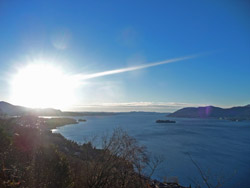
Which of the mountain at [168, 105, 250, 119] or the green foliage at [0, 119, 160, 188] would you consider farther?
the mountain at [168, 105, 250, 119]

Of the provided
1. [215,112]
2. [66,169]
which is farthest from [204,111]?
[66,169]

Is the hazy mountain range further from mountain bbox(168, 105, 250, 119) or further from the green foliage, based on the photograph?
the green foliage

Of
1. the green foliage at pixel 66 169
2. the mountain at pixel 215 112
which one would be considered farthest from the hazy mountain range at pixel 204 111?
the green foliage at pixel 66 169

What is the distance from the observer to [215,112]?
15150 cm

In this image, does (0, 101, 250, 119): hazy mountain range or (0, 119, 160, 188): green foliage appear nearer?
(0, 119, 160, 188): green foliage

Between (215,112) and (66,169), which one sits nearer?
(66,169)

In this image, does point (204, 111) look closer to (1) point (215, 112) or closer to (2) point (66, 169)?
(1) point (215, 112)

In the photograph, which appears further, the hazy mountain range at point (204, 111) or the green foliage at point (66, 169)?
the hazy mountain range at point (204, 111)

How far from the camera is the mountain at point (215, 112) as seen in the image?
138262 mm

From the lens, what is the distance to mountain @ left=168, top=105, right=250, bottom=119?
5443 inches

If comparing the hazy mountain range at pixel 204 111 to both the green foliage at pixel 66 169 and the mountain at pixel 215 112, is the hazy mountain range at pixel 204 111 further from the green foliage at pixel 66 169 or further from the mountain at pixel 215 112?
the green foliage at pixel 66 169

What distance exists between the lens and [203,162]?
1891 cm

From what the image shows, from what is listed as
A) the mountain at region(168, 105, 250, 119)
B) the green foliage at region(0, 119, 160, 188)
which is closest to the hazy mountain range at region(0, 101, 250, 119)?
the mountain at region(168, 105, 250, 119)

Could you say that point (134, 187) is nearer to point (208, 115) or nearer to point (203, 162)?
point (203, 162)
